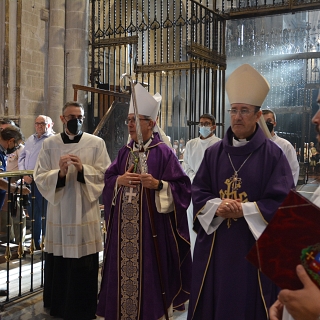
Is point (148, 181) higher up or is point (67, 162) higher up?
point (67, 162)

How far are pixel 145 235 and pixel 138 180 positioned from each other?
1.54 ft

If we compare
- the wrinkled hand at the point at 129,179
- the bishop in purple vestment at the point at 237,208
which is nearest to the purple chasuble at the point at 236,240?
the bishop in purple vestment at the point at 237,208

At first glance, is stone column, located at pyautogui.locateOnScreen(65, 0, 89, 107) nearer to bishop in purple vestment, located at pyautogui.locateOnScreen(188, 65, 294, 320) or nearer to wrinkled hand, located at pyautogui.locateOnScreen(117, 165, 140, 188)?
wrinkled hand, located at pyautogui.locateOnScreen(117, 165, 140, 188)

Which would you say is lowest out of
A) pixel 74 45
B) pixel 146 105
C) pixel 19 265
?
pixel 19 265

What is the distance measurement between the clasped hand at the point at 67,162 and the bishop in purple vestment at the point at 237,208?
4.26 ft

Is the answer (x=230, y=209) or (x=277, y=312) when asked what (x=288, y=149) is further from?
(x=277, y=312)

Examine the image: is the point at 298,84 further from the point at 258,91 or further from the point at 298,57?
the point at 258,91

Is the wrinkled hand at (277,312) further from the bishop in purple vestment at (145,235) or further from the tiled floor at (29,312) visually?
the tiled floor at (29,312)

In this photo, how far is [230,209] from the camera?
2.63m

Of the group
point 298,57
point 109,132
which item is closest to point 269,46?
point 298,57

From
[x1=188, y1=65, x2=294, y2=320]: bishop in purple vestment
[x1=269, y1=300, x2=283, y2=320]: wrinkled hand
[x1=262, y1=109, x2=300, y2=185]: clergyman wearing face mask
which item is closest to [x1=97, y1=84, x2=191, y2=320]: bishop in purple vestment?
[x1=188, y1=65, x2=294, y2=320]: bishop in purple vestment

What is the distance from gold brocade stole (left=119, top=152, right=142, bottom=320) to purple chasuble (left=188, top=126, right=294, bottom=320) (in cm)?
69

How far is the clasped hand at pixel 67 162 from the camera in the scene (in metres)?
3.76

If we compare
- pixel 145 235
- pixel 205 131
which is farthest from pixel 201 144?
pixel 145 235
